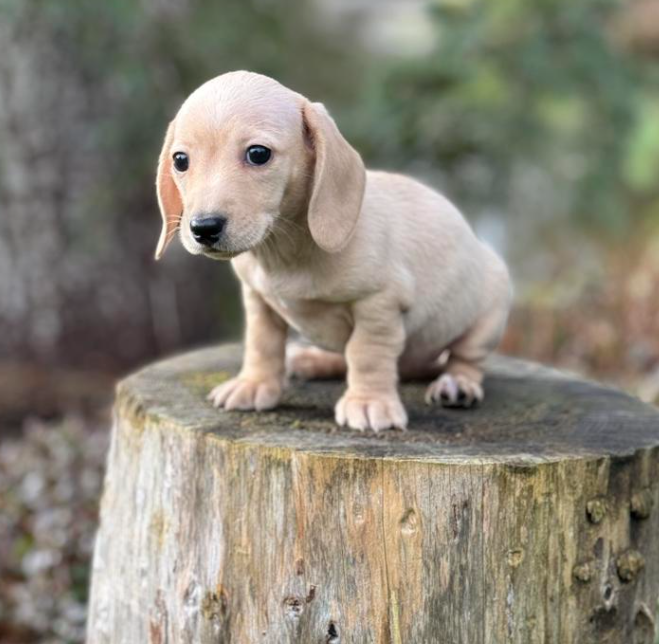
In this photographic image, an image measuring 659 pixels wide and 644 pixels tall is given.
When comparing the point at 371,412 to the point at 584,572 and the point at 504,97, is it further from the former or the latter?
the point at 504,97

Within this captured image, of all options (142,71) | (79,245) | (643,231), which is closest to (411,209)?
(142,71)

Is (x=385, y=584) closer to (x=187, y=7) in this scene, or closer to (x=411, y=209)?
(x=411, y=209)

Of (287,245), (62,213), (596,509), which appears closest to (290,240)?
(287,245)

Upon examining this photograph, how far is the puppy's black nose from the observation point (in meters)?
2.21

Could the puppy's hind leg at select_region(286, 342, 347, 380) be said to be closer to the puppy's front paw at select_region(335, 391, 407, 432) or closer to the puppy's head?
the puppy's front paw at select_region(335, 391, 407, 432)

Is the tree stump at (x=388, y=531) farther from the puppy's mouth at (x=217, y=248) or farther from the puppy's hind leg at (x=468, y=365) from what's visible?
the puppy's mouth at (x=217, y=248)

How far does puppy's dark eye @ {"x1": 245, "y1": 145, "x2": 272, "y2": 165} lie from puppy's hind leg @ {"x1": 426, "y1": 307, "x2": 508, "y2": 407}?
996 millimetres

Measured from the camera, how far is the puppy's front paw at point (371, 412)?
2.60m

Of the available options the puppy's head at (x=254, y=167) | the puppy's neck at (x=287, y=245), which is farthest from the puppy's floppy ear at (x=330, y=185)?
the puppy's neck at (x=287, y=245)

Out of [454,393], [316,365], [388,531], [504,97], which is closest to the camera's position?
[388,531]

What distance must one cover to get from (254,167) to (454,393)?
1014 millimetres

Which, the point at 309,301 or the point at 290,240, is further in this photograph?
the point at 309,301

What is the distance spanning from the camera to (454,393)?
9.59 ft

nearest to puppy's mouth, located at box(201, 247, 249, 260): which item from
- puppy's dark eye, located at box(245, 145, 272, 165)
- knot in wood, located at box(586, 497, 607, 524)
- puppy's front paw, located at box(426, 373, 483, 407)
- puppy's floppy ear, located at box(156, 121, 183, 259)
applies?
puppy's dark eye, located at box(245, 145, 272, 165)
